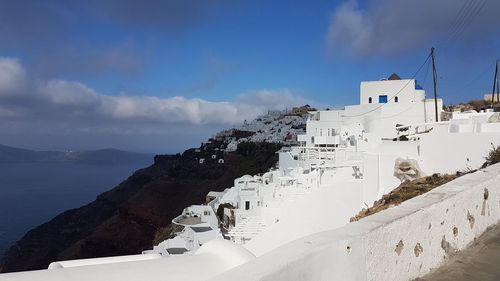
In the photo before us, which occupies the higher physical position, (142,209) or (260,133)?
(260,133)

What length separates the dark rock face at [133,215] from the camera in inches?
1606

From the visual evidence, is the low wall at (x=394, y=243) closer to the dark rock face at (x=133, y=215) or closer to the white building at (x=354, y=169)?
the white building at (x=354, y=169)


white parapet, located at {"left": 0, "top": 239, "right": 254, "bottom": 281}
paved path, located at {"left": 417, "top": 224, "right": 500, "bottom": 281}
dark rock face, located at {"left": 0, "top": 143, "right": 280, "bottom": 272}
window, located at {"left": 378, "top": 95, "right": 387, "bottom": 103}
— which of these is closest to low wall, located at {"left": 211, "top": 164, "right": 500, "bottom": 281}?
paved path, located at {"left": 417, "top": 224, "right": 500, "bottom": 281}

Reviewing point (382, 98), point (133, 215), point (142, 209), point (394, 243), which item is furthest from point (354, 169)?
point (142, 209)

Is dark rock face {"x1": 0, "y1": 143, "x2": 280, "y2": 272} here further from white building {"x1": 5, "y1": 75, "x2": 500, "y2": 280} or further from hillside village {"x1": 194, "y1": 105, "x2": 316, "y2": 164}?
white building {"x1": 5, "y1": 75, "x2": 500, "y2": 280}

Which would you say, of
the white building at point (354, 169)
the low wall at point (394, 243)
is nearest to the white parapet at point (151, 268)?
the white building at point (354, 169)

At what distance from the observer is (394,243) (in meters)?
3.26

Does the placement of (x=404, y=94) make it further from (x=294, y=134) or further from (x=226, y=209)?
(x=294, y=134)

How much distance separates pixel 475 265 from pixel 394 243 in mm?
1134

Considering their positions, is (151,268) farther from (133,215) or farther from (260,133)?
(260,133)

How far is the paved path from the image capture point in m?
3.49

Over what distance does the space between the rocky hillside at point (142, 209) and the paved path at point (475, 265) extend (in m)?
34.1

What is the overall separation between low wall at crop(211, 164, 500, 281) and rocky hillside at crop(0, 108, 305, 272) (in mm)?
33921

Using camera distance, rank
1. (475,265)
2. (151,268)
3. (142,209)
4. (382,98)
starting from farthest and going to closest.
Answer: (142,209), (382,98), (475,265), (151,268)
